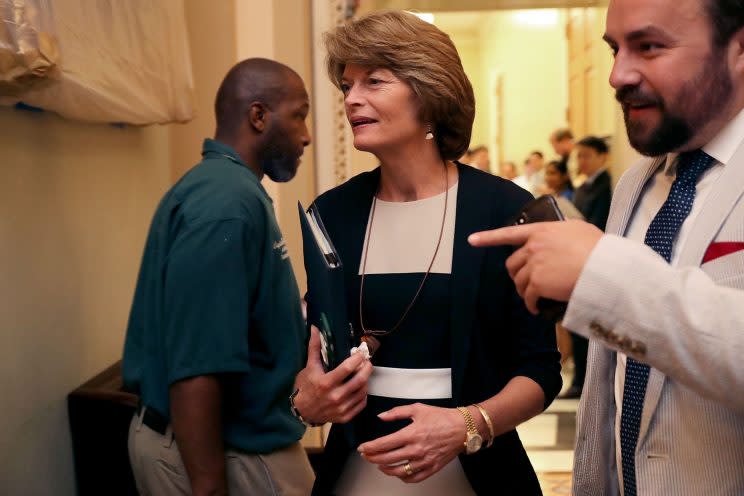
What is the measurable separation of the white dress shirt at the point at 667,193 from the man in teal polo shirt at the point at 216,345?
0.81 meters

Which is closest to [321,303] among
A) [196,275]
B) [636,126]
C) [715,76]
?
[196,275]

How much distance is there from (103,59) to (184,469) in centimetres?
112

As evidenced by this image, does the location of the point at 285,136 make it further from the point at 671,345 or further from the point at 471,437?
the point at 671,345

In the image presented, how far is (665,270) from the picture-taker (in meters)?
0.90

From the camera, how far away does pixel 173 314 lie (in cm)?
171

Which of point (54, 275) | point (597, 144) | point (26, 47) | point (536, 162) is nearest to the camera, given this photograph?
point (26, 47)

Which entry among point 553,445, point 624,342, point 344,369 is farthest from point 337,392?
point 553,445

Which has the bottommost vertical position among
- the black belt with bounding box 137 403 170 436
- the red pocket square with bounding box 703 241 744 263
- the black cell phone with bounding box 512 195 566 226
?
the black belt with bounding box 137 403 170 436

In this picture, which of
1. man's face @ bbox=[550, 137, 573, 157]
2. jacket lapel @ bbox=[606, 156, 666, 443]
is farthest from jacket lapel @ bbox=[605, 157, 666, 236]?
man's face @ bbox=[550, 137, 573, 157]

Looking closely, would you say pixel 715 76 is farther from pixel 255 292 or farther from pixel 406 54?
pixel 255 292

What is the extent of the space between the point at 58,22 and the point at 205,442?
1036mm

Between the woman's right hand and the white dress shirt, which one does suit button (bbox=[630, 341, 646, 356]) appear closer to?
the white dress shirt

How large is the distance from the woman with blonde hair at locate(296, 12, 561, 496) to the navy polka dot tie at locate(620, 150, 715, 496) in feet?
0.79

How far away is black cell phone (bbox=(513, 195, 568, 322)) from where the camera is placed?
3.26 feet
